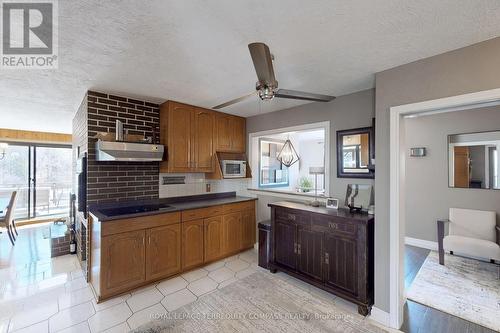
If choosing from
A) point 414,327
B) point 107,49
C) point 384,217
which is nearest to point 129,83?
point 107,49

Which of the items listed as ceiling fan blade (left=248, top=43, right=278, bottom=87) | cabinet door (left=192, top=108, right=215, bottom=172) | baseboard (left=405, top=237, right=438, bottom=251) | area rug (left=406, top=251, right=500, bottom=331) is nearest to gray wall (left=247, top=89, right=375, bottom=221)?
cabinet door (left=192, top=108, right=215, bottom=172)

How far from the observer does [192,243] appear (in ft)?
10.1

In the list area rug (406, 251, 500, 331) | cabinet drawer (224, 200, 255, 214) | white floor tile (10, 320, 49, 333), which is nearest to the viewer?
white floor tile (10, 320, 49, 333)

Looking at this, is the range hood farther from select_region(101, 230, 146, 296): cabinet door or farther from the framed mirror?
the framed mirror

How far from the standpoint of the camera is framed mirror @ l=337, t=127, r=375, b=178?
2.59 m

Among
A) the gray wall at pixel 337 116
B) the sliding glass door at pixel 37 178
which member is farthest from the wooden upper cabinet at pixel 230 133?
the sliding glass door at pixel 37 178

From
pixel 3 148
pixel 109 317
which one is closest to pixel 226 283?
pixel 109 317

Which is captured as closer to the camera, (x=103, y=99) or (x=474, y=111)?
(x=103, y=99)

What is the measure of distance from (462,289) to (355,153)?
2012mm

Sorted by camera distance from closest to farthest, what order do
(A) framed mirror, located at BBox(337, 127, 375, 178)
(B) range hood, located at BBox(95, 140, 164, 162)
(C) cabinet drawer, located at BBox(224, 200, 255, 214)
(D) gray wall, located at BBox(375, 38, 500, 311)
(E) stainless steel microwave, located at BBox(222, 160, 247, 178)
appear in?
(D) gray wall, located at BBox(375, 38, 500, 311)
(B) range hood, located at BBox(95, 140, 164, 162)
(A) framed mirror, located at BBox(337, 127, 375, 178)
(C) cabinet drawer, located at BBox(224, 200, 255, 214)
(E) stainless steel microwave, located at BBox(222, 160, 247, 178)

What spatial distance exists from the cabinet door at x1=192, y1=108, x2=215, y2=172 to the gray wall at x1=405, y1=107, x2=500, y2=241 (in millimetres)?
3672

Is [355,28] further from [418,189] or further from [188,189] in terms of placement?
[418,189]

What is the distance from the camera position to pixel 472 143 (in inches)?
135

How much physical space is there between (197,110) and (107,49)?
1.74 meters
